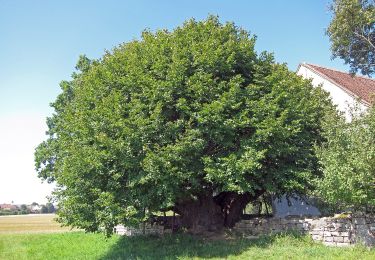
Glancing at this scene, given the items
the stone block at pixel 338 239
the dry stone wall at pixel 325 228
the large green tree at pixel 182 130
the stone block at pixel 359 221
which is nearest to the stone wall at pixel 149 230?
the large green tree at pixel 182 130

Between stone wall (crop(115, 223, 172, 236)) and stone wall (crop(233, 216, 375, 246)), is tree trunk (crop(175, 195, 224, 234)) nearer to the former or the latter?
stone wall (crop(115, 223, 172, 236))

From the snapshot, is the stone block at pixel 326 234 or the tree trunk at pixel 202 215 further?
the tree trunk at pixel 202 215

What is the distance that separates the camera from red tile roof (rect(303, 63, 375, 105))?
28.3 m

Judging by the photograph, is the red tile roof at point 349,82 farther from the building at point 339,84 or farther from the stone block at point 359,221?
the stone block at point 359,221

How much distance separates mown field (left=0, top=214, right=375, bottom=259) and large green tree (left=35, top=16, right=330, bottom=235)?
221 centimetres

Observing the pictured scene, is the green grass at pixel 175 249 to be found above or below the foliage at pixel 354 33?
below

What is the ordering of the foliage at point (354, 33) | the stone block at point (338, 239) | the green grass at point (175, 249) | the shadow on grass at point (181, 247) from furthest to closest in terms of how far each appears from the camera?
1. the foliage at point (354, 33)
2. the shadow on grass at point (181, 247)
3. the stone block at point (338, 239)
4. the green grass at point (175, 249)

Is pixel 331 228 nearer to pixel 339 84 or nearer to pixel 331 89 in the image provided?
pixel 339 84

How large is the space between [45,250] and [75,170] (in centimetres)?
941

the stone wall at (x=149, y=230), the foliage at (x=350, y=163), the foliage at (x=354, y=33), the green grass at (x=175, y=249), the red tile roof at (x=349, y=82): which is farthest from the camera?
the red tile roof at (x=349, y=82)

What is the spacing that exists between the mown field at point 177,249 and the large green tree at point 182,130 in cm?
221

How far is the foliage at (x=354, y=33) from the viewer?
19.5 meters

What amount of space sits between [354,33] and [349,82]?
36.0ft

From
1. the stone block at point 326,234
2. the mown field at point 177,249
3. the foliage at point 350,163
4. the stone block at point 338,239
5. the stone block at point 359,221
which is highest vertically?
the foliage at point 350,163
